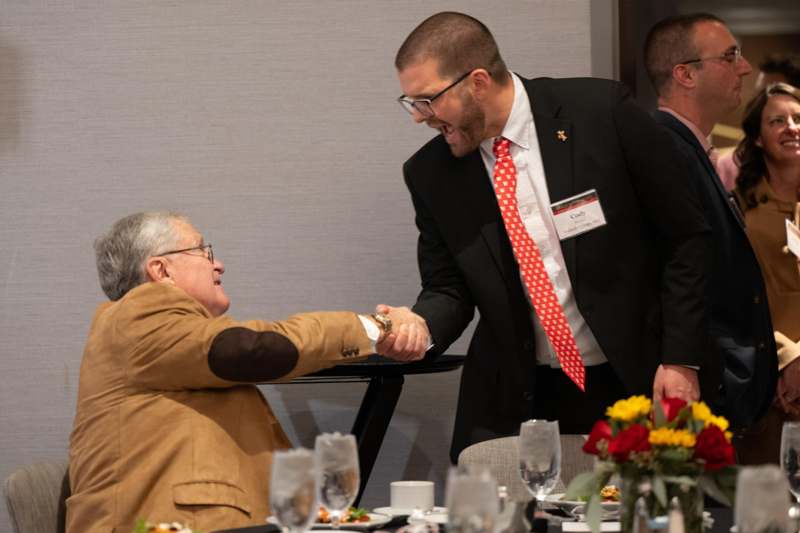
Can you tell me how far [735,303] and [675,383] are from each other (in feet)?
2.24

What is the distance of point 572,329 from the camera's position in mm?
3184

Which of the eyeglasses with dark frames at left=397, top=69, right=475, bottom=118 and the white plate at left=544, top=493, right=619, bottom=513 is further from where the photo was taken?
the eyeglasses with dark frames at left=397, top=69, right=475, bottom=118

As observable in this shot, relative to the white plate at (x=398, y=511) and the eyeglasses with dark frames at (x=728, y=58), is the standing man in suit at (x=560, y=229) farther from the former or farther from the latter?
the white plate at (x=398, y=511)

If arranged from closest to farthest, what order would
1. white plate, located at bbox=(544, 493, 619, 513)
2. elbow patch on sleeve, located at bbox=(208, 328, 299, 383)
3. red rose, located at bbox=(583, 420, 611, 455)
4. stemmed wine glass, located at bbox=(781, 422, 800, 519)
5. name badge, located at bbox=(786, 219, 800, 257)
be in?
red rose, located at bbox=(583, 420, 611, 455) < stemmed wine glass, located at bbox=(781, 422, 800, 519) < white plate, located at bbox=(544, 493, 619, 513) < elbow patch on sleeve, located at bbox=(208, 328, 299, 383) < name badge, located at bbox=(786, 219, 800, 257)

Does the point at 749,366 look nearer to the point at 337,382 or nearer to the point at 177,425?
the point at 337,382

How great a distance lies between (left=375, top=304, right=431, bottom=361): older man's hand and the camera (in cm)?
314

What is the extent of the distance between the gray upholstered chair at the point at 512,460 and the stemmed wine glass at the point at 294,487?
1119 millimetres

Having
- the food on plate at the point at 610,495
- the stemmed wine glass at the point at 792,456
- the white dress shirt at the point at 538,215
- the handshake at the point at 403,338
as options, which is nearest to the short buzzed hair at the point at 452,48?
the white dress shirt at the point at 538,215

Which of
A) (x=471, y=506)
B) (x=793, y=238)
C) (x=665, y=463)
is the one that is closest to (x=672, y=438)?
(x=665, y=463)

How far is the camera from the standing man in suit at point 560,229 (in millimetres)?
3084

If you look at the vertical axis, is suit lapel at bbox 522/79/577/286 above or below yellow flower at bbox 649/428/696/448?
above

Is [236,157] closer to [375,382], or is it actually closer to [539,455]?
[375,382]

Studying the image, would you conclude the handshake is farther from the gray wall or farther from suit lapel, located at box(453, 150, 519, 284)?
the gray wall

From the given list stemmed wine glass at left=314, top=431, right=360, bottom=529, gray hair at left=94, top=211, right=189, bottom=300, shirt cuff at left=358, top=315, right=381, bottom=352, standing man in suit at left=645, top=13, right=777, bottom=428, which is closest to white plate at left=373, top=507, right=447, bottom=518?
stemmed wine glass at left=314, top=431, right=360, bottom=529
